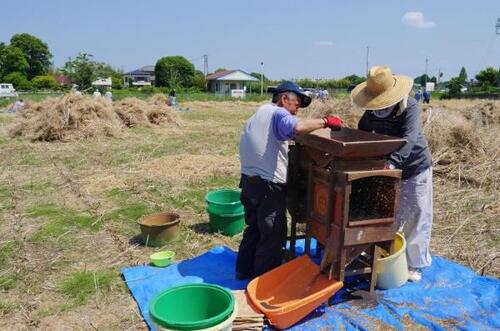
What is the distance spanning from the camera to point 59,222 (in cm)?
535

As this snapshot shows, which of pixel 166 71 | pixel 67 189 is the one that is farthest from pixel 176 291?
pixel 166 71

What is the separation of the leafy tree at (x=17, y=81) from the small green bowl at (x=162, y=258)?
53581 mm

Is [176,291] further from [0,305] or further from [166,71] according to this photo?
[166,71]

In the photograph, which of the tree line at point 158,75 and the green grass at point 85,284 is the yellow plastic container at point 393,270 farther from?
the tree line at point 158,75

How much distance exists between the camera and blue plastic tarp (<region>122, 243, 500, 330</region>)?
3.03 meters

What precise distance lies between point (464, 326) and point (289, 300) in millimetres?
1233

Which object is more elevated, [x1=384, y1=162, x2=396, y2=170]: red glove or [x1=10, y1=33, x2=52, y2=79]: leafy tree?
[x1=10, y1=33, x2=52, y2=79]: leafy tree

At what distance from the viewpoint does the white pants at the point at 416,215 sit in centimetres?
354

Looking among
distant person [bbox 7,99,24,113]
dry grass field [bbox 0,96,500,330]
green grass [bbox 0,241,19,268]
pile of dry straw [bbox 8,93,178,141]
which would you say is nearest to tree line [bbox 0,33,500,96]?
distant person [bbox 7,99,24,113]

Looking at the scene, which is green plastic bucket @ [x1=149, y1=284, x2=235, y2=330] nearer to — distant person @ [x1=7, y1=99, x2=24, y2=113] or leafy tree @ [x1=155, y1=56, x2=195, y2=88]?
distant person @ [x1=7, y1=99, x2=24, y2=113]


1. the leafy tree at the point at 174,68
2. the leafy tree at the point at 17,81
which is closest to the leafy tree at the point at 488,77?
the leafy tree at the point at 174,68

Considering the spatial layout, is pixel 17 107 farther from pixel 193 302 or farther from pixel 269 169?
pixel 193 302

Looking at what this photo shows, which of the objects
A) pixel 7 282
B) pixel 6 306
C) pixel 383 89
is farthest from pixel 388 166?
pixel 7 282

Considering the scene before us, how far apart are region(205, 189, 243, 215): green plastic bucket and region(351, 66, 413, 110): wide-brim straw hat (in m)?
2.01
